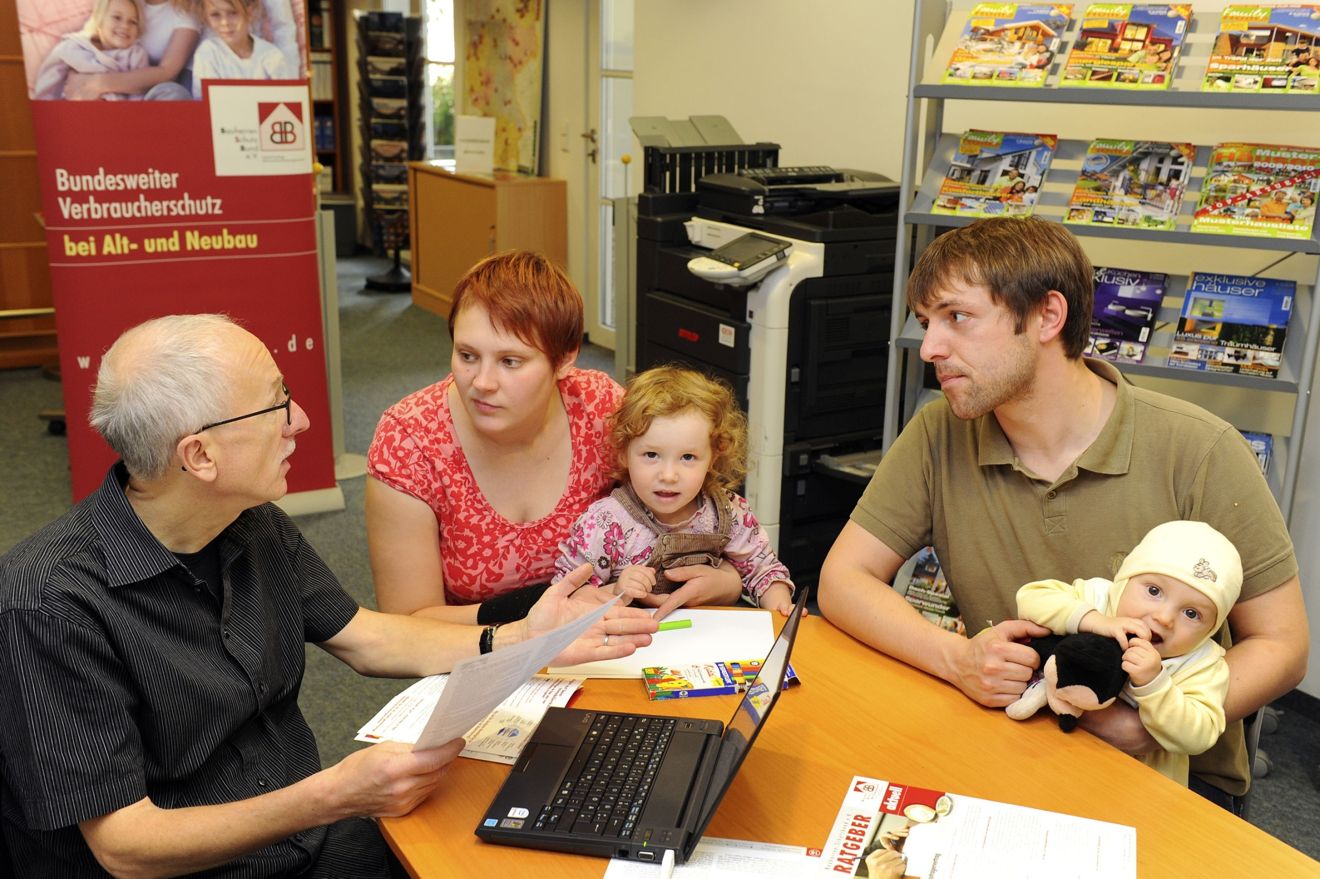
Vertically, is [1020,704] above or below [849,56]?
below

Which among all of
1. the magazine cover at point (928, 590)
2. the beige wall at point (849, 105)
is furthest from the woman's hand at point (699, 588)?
the beige wall at point (849, 105)

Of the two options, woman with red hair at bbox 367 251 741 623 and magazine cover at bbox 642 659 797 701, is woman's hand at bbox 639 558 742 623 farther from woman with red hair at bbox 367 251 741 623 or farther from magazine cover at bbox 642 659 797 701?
magazine cover at bbox 642 659 797 701

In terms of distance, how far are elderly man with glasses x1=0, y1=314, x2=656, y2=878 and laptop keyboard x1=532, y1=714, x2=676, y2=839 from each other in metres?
0.14

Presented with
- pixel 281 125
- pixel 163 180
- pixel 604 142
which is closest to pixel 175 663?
pixel 163 180

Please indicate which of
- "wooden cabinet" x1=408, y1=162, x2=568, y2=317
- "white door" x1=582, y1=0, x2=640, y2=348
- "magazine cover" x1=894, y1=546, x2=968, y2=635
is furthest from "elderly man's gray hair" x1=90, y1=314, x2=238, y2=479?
"wooden cabinet" x1=408, y1=162, x2=568, y2=317

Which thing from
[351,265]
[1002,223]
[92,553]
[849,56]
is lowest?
[351,265]

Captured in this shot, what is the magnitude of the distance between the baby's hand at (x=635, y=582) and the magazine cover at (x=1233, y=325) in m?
1.51

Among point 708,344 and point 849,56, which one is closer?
point 708,344

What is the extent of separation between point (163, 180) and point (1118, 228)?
284 cm

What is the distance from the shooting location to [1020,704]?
1.52 meters

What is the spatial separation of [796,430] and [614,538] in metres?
1.53

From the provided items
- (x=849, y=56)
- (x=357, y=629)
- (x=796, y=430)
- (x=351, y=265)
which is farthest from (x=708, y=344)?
(x=351, y=265)

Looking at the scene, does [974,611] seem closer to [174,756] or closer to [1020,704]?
[1020,704]

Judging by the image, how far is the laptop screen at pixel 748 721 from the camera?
4.00 ft
